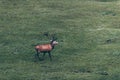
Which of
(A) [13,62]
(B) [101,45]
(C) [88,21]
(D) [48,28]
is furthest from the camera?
(C) [88,21]

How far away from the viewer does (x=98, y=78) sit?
23.6 m

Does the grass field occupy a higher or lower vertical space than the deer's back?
lower

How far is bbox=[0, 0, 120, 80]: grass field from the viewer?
24.6 metres

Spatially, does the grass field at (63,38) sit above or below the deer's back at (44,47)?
below

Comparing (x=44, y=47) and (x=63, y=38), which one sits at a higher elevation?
(x=44, y=47)

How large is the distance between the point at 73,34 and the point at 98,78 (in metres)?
9.74

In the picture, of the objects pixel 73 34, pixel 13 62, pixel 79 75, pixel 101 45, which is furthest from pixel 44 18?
pixel 79 75

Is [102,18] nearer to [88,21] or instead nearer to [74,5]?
[88,21]

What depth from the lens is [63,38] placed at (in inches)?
1248

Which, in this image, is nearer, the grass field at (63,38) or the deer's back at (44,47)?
the grass field at (63,38)

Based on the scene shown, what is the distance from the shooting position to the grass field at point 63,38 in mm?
24625

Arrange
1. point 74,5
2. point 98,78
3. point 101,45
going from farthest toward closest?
point 74,5 < point 101,45 < point 98,78

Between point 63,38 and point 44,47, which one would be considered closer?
point 44,47

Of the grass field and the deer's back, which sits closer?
the grass field
